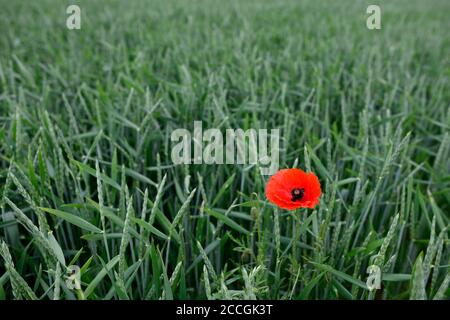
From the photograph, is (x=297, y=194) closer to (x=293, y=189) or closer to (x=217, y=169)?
(x=293, y=189)

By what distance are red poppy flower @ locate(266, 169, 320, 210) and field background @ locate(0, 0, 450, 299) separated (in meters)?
0.04

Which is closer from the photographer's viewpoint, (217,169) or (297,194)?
(297,194)

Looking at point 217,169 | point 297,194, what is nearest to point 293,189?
point 297,194

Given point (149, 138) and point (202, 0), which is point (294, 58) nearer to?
point (149, 138)

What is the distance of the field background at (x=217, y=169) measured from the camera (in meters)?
0.65

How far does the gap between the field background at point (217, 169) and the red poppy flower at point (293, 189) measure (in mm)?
44

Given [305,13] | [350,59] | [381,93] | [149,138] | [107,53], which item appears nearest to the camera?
[149,138]

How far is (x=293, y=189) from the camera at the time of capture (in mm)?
596

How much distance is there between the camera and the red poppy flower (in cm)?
57

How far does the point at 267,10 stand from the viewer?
317 cm

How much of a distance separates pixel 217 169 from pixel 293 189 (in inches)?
13.2
